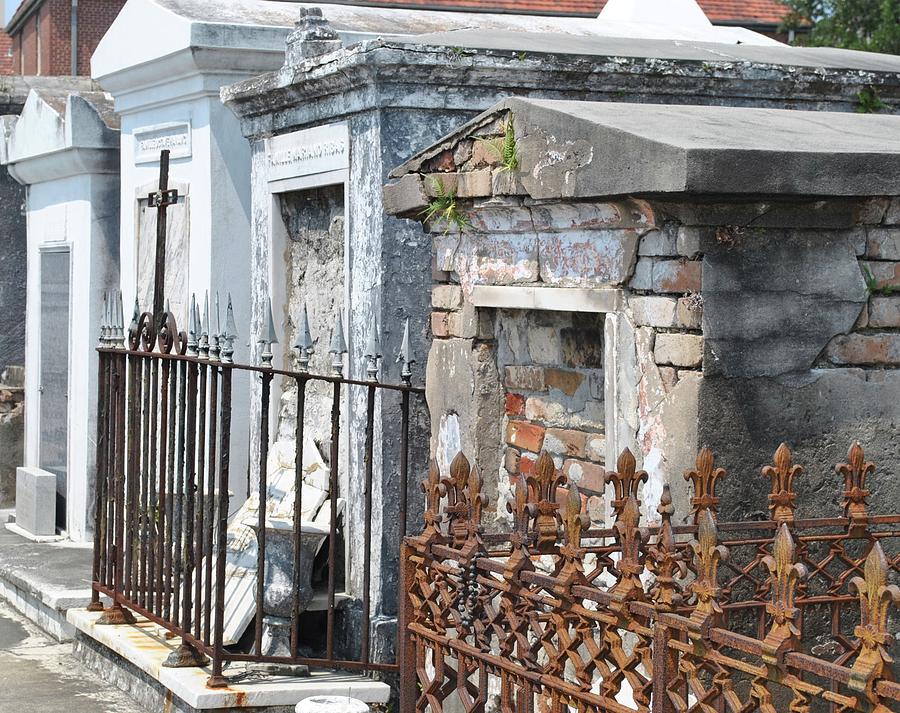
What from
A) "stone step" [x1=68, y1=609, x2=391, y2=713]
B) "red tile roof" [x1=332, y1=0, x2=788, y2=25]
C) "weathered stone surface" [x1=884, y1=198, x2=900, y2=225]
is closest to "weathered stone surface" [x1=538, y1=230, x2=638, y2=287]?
"weathered stone surface" [x1=884, y1=198, x2=900, y2=225]

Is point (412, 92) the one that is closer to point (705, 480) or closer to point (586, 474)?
point (586, 474)

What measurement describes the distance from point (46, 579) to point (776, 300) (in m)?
5.18

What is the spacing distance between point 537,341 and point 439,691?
1.42m

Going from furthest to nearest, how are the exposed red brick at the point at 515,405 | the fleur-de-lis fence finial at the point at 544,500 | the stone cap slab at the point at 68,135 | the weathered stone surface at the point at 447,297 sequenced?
the stone cap slab at the point at 68,135 < the weathered stone surface at the point at 447,297 < the exposed red brick at the point at 515,405 < the fleur-de-lis fence finial at the point at 544,500

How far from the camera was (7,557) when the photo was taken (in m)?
8.96

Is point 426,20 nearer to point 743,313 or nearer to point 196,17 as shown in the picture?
point 196,17

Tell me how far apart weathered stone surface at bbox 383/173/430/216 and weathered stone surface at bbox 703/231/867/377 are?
145cm

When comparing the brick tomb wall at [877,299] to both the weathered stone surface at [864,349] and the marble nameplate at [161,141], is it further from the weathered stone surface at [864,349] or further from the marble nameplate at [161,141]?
the marble nameplate at [161,141]

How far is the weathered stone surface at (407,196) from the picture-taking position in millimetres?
5172

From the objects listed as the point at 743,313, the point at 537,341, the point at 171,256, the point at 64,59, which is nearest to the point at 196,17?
the point at 171,256

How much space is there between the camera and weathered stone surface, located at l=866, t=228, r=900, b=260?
13.7 ft

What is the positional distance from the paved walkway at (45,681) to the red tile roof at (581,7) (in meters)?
17.7

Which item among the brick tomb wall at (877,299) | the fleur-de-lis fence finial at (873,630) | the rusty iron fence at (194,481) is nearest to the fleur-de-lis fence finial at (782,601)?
the fleur-de-lis fence finial at (873,630)

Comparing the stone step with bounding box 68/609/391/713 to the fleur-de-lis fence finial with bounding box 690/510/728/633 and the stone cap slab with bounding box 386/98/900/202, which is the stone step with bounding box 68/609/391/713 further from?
the fleur-de-lis fence finial with bounding box 690/510/728/633
